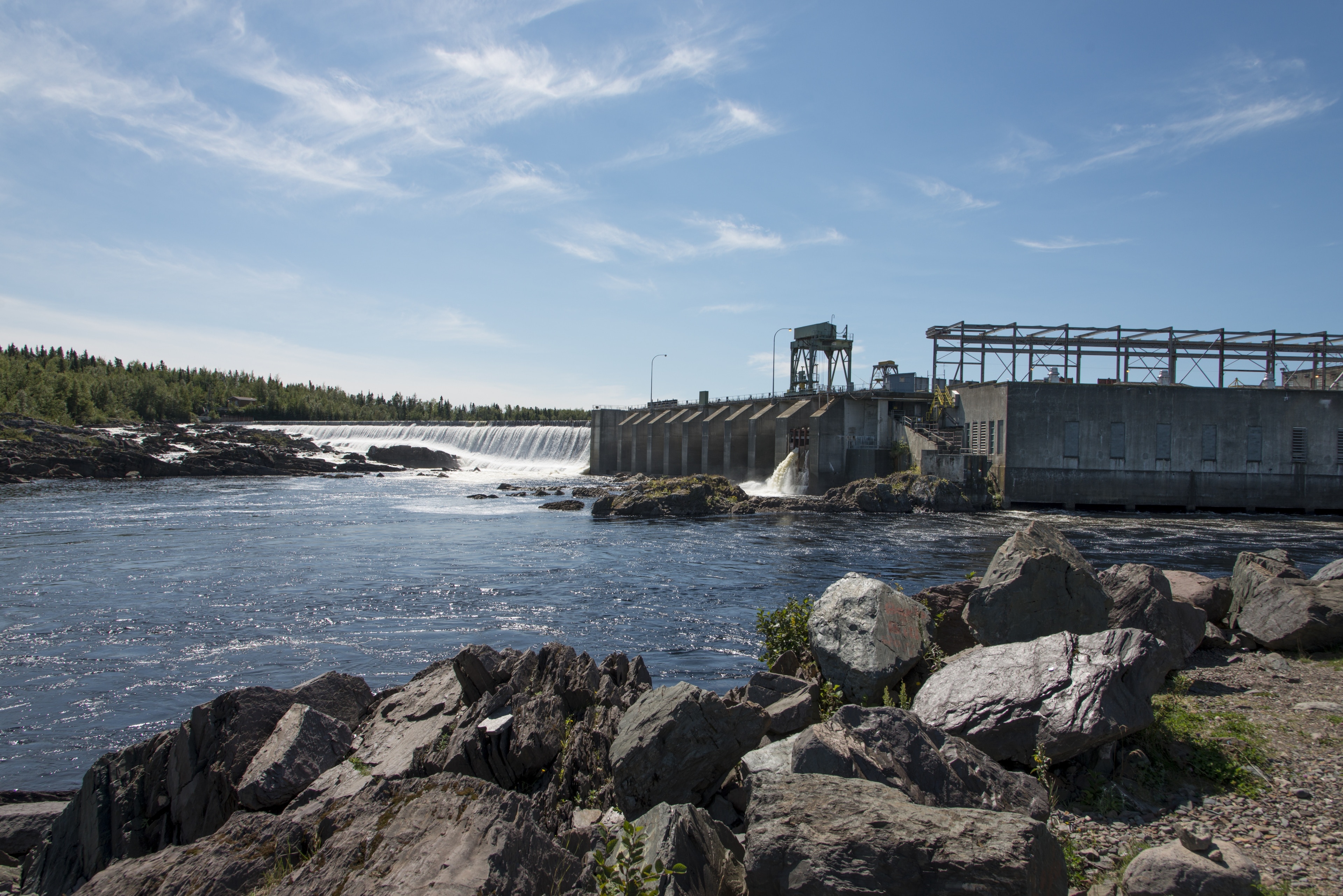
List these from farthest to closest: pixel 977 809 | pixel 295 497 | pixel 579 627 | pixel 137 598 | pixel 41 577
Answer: pixel 295 497 → pixel 41 577 → pixel 137 598 → pixel 579 627 → pixel 977 809

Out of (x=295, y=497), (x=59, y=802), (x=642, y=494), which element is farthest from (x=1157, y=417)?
(x=295, y=497)

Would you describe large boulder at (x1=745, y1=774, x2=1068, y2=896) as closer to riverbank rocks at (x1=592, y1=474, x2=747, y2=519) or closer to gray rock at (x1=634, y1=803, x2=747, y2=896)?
gray rock at (x1=634, y1=803, x2=747, y2=896)

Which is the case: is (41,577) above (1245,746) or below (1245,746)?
below

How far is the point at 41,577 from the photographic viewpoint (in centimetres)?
2166

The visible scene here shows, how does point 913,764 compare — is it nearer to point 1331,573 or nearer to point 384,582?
point 1331,573

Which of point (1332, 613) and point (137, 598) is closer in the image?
point (1332, 613)

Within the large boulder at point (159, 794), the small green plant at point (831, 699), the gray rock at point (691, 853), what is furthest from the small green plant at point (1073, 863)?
the large boulder at point (159, 794)

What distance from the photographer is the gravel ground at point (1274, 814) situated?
17.1 feet

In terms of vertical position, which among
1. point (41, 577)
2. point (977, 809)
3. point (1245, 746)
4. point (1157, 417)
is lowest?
point (41, 577)

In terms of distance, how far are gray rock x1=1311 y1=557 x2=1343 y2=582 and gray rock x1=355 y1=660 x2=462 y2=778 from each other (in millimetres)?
12656

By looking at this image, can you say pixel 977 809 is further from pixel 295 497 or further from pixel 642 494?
pixel 295 497

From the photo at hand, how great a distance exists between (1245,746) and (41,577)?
90.6 ft

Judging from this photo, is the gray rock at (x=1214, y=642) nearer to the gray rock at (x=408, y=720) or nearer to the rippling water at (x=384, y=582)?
the rippling water at (x=384, y=582)

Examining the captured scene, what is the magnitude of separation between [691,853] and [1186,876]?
120 inches
